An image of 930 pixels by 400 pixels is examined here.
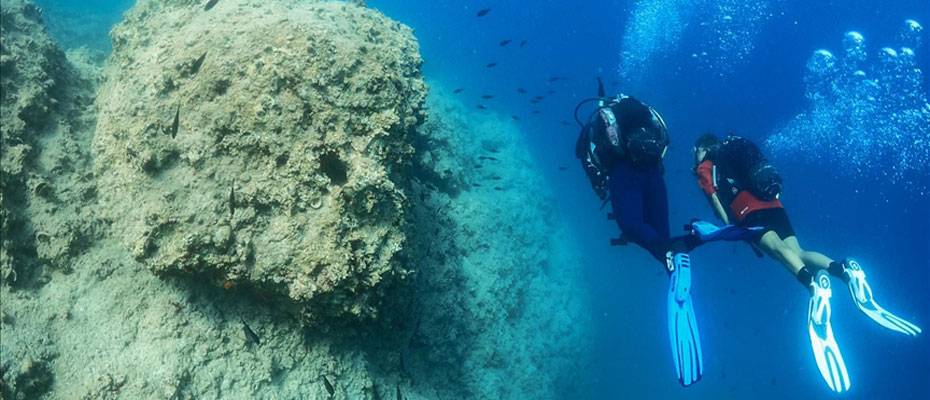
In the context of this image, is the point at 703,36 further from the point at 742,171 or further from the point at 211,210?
the point at 211,210

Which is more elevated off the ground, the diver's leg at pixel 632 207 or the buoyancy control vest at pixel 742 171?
the buoyancy control vest at pixel 742 171

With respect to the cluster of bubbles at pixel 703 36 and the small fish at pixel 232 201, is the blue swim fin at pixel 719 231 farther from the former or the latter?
the cluster of bubbles at pixel 703 36

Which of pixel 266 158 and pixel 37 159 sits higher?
pixel 266 158

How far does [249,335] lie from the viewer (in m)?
3.96

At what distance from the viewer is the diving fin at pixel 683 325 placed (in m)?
5.43

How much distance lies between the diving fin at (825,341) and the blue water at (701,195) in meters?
10.7

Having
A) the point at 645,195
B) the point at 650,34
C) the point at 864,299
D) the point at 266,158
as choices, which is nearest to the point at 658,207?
the point at 645,195

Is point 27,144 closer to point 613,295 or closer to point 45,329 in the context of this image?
point 45,329

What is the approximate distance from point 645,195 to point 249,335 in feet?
14.9

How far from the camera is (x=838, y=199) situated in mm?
57188

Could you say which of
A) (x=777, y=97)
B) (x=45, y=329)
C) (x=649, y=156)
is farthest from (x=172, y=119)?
(x=777, y=97)

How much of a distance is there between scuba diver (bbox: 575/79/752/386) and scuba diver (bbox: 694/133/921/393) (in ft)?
2.20

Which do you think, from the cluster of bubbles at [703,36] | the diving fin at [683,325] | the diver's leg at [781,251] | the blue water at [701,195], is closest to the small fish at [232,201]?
the diving fin at [683,325]

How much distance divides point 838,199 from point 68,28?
2612 inches
